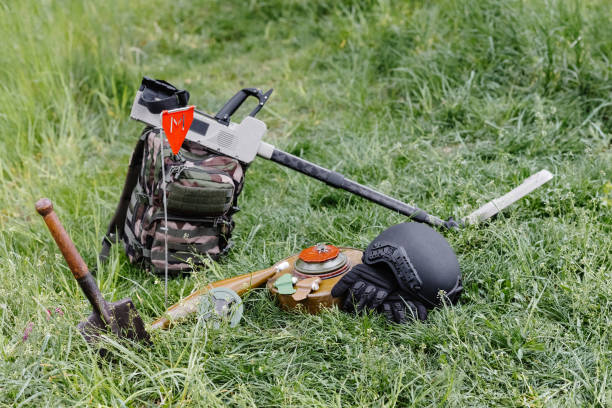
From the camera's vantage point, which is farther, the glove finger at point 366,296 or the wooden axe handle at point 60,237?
the glove finger at point 366,296

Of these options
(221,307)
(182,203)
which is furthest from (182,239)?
(221,307)

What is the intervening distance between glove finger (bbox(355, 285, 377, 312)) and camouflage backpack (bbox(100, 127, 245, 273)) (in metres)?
0.85

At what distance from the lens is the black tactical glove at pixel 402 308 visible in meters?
2.50

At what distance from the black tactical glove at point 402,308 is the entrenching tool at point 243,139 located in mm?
664

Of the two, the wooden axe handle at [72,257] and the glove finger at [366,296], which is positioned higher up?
the wooden axe handle at [72,257]

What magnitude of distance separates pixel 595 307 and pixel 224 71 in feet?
14.3

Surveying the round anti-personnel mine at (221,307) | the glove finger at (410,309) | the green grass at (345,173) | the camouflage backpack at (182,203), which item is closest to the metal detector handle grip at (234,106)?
the camouflage backpack at (182,203)

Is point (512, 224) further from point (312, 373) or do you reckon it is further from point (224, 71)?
point (224, 71)

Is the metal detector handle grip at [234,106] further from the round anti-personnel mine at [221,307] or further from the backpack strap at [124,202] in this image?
the round anti-personnel mine at [221,307]

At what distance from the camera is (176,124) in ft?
8.79

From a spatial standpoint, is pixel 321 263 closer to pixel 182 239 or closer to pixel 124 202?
pixel 182 239

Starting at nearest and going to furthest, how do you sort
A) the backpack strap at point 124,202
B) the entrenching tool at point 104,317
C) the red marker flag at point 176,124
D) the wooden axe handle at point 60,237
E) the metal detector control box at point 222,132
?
1. the wooden axe handle at point 60,237
2. the entrenching tool at point 104,317
3. the red marker flag at point 176,124
4. the metal detector control box at point 222,132
5. the backpack strap at point 124,202

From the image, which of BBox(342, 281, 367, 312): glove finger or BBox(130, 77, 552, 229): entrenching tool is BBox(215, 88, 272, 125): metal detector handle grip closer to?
BBox(130, 77, 552, 229): entrenching tool

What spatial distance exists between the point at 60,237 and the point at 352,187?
1.57m
